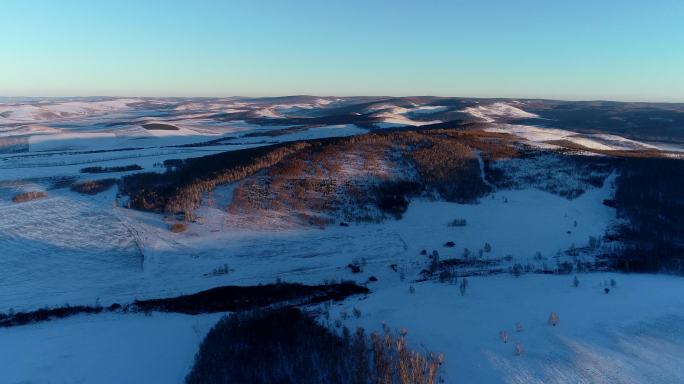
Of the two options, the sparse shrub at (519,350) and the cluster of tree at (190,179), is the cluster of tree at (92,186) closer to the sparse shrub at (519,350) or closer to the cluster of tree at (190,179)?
the cluster of tree at (190,179)

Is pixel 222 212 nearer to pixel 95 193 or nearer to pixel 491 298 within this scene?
pixel 95 193

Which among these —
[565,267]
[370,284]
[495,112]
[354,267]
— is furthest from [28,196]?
[495,112]

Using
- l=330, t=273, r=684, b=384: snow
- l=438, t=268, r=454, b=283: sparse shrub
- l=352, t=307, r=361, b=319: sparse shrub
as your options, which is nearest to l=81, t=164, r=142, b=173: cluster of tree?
l=330, t=273, r=684, b=384: snow

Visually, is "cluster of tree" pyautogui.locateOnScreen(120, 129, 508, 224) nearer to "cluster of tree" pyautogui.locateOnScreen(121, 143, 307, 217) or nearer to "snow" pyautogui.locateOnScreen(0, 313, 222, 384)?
"cluster of tree" pyautogui.locateOnScreen(121, 143, 307, 217)

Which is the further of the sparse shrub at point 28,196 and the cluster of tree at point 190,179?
the sparse shrub at point 28,196

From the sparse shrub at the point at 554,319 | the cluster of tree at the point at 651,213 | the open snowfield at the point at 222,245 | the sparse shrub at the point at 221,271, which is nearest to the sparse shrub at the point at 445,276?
the open snowfield at the point at 222,245

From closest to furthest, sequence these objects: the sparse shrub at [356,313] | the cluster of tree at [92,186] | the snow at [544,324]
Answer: the snow at [544,324] < the sparse shrub at [356,313] < the cluster of tree at [92,186]
